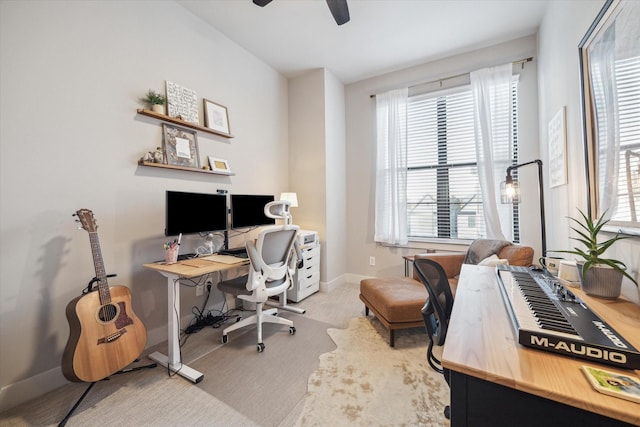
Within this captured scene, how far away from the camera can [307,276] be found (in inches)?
124

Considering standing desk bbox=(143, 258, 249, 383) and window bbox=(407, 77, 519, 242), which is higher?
window bbox=(407, 77, 519, 242)

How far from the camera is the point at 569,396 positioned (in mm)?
514

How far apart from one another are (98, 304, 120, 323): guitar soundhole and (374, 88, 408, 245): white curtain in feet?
9.34

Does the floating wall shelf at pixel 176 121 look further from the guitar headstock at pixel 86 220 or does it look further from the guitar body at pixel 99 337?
the guitar body at pixel 99 337

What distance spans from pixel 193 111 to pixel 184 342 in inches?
81.0

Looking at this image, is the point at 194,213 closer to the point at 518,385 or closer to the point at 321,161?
the point at 321,161

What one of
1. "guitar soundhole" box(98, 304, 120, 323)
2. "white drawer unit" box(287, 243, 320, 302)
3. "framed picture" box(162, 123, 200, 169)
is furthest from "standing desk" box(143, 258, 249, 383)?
"white drawer unit" box(287, 243, 320, 302)

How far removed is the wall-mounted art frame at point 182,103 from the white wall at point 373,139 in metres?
2.16

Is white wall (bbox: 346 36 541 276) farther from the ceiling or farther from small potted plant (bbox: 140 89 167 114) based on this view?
small potted plant (bbox: 140 89 167 114)

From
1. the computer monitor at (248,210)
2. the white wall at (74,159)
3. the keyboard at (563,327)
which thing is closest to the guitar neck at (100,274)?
the white wall at (74,159)

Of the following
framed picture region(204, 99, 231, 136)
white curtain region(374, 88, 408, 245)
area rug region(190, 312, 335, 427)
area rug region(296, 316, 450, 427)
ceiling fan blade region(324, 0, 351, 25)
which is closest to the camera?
area rug region(296, 316, 450, 427)

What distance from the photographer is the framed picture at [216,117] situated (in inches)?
99.4

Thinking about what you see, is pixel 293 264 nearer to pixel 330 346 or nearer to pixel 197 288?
pixel 330 346

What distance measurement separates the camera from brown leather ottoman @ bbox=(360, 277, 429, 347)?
200cm
